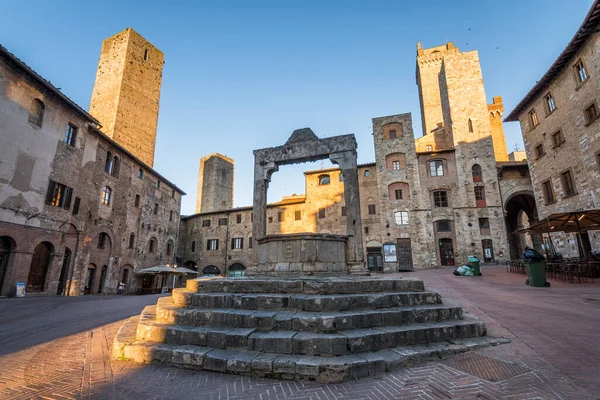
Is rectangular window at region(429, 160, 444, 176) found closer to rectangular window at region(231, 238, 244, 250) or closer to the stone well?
rectangular window at region(231, 238, 244, 250)

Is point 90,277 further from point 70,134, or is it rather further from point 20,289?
point 70,134

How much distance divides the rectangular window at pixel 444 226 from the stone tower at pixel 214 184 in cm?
2817

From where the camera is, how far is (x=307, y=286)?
5266 mm

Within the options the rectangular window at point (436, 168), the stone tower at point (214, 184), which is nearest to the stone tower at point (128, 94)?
the stone tower at point (214, 184)

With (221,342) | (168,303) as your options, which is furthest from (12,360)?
(221,342)

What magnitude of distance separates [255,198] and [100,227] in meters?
15.5

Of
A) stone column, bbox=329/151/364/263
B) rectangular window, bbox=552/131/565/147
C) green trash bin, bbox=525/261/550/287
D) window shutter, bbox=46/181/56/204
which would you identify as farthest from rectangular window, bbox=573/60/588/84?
window shutter, bbox=46/181/56/204

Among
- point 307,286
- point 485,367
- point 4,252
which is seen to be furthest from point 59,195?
point 485,367

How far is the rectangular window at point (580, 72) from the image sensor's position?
16.1m

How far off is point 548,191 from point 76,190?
3023 cm

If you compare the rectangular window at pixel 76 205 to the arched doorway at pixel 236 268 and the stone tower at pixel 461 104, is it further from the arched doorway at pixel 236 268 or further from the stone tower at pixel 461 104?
the stone tower at pixel 461 104

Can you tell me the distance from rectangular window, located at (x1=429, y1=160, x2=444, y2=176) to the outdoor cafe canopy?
1413cm

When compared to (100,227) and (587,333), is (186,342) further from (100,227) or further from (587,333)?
(100,227)

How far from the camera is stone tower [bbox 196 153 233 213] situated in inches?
1635
